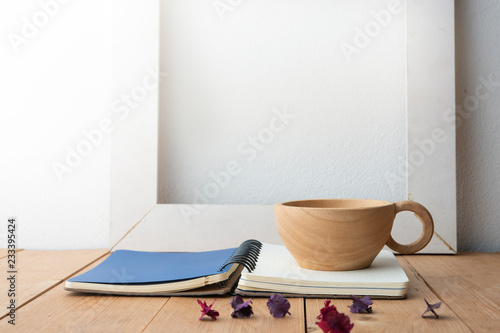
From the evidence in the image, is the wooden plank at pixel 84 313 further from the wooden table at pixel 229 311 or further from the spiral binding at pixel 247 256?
the spiral binding at pixel 247 256

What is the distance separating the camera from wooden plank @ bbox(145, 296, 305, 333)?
1.79 feet

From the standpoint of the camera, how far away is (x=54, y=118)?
44.3 inches

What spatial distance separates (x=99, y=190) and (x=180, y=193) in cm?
19

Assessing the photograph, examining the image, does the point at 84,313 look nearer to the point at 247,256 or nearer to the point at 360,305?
the point at 247,256

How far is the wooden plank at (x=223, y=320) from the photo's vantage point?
55 cm

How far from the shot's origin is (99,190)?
111 cm

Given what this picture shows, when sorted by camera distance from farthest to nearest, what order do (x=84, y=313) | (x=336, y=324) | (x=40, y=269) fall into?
(x=40, y=269)
(x=84, y=313)
(x=336, y=324)

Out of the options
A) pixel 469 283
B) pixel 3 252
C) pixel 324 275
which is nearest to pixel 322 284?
pixel 324 275

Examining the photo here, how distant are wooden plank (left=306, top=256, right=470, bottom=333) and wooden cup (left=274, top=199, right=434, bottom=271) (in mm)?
65

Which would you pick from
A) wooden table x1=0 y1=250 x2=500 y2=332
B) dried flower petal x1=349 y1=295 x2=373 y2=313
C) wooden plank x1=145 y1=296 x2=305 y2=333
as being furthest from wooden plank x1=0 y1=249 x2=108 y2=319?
dried flower petal x1=349 y1=295 x2=373 y2=313

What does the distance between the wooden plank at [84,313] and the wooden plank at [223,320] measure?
2 centimetres

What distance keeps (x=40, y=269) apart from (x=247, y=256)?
1.37ft

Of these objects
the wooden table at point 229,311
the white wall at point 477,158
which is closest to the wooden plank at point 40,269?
the wooden table at point 229,311

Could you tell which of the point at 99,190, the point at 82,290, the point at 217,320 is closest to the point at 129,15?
the point at 99,190
